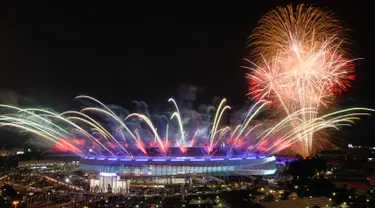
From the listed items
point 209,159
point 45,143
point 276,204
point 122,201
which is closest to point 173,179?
point 209,159

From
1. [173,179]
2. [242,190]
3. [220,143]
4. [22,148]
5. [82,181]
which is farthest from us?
[22,148]

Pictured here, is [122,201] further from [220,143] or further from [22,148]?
[22,148]

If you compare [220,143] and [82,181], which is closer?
[82,181]

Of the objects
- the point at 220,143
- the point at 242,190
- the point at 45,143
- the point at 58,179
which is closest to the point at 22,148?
the point at 45,143

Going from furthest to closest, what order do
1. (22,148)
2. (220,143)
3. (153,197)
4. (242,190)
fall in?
(22,148)
(220,143)
(242,190)
(153,197)

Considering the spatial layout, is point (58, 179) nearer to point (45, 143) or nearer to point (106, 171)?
point (106, 171)

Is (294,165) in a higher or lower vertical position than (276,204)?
higher
